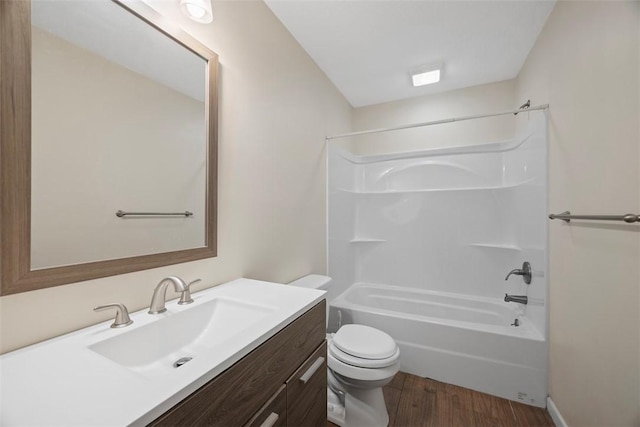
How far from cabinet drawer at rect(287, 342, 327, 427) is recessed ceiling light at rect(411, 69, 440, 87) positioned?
2384mm

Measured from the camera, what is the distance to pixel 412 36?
6.09 feet

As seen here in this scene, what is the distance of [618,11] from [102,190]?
2.04 metres

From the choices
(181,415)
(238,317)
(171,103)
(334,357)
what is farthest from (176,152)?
(334,357)

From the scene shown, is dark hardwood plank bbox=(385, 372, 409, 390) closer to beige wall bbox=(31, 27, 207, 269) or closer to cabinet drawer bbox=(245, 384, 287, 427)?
cabinet drawer bbox=(245, 384, 287, 427)

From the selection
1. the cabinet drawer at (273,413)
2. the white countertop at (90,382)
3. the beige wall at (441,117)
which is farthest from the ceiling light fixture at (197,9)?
the beige wall at (441,117)

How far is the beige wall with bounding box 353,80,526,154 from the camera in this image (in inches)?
99.7

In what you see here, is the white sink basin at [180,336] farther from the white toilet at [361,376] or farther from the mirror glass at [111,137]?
the white toilet at [361,376]

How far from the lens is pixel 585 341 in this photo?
122cm

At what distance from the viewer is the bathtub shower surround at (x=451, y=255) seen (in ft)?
5.64

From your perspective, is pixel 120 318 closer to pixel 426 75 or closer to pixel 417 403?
pixel 417 403

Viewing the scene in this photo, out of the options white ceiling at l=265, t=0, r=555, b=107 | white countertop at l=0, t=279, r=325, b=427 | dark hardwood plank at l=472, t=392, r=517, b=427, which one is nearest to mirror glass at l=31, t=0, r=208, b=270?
white countertop at l=0, t=279, r=325, b=427

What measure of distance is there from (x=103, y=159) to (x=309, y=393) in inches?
44.0

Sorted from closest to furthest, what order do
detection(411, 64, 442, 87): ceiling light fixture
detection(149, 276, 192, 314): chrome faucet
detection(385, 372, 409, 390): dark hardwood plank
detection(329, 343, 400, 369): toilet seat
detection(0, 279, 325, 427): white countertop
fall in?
1. detection(0, 279, 325, 427): white countertop
2. detection(149, 276, 192, 314): chrome faucet
3. detection(329, 343, 400, 369): toilet seat
4. detection(385, 372, 409, 390): dark hardwood plank
5. detection(411, 64, 442, 87): ceiling light fixture

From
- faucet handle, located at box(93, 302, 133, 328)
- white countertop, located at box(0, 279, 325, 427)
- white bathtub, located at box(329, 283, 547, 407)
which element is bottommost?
white bathtub, located at box(329, 283, 547, 407)
